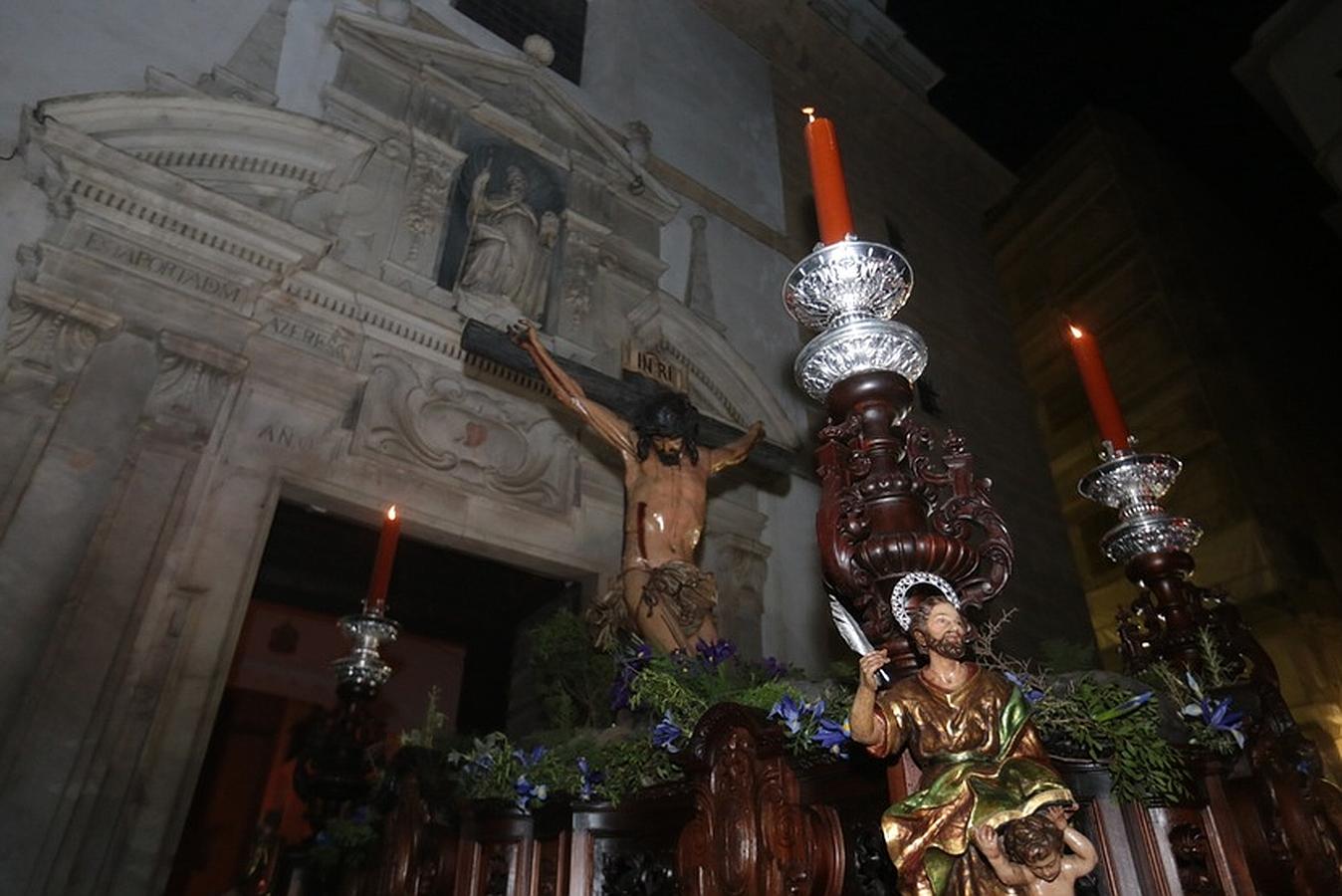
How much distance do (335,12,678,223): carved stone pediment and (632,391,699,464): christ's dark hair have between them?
12.6 feet

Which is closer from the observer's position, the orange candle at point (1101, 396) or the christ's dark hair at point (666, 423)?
the orange candle at point (1101, 396)

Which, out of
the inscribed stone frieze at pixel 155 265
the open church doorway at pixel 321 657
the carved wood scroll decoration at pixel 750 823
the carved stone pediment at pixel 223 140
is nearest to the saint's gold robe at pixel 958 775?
the carved wood scroll decoration at pixel 750 823

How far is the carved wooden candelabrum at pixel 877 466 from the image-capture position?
64.1 inches

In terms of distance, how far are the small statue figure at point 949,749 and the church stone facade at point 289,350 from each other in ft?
11.1

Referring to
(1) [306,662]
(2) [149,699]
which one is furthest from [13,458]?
(1) [306,662]

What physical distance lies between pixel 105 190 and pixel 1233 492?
10.1 meters

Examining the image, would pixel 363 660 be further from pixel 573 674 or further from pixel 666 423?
pixel 666 423

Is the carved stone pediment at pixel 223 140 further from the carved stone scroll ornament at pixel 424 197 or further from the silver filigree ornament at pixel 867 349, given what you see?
the silver filigree ornament at pixel 867 349

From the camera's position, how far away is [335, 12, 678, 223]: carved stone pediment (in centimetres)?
629

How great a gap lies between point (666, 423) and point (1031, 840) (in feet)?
9.71

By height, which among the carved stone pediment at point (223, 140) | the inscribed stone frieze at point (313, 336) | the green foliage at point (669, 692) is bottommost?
the green foliage at point (669, 692)

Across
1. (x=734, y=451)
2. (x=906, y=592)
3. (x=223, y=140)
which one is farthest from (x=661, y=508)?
(x=223, y=140)

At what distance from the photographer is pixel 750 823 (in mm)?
1972

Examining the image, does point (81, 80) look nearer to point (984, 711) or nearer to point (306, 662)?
point (306, 662)
